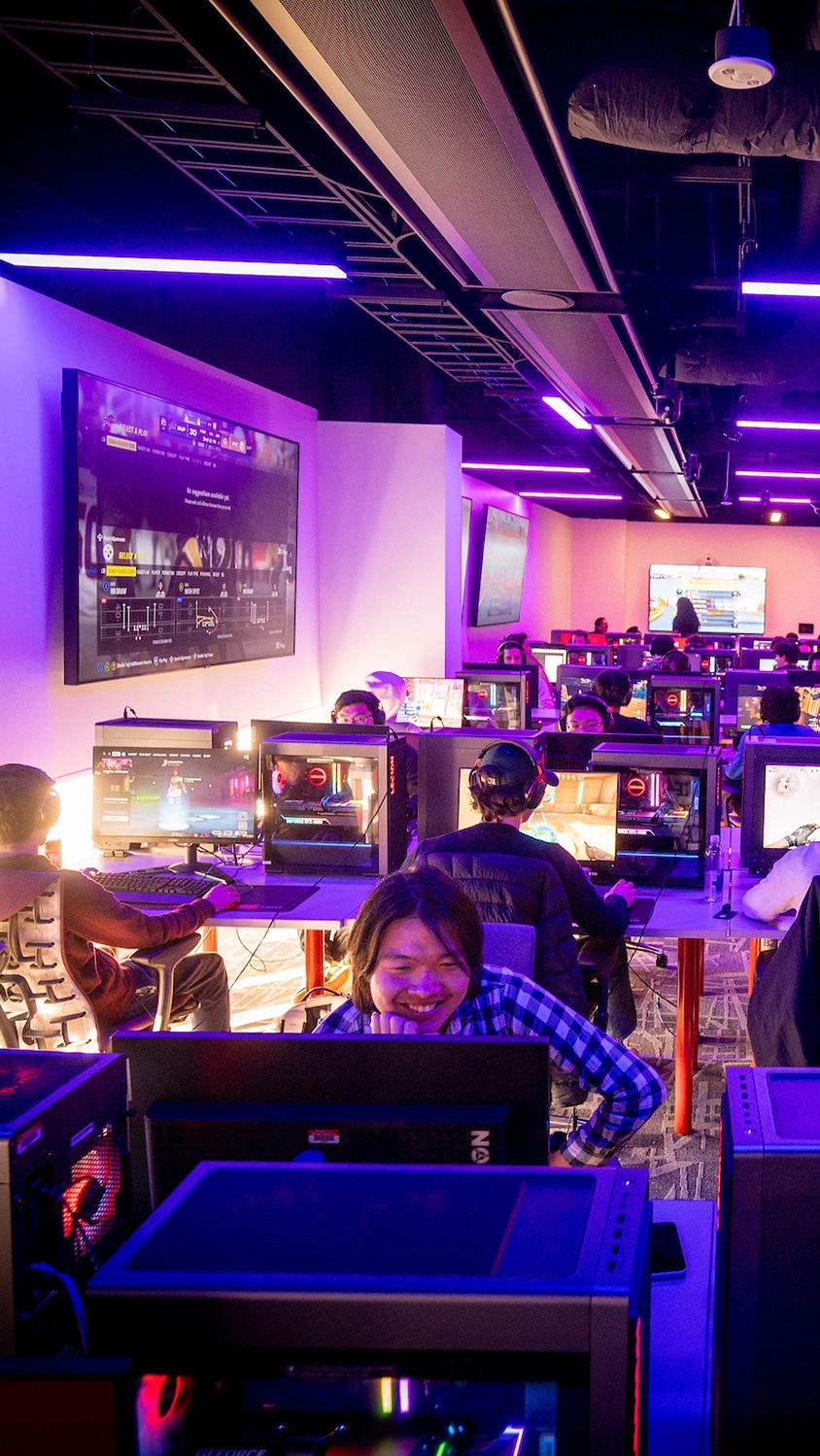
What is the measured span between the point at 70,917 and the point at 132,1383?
2830 millimetres

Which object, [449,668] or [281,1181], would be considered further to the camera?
[449,668]

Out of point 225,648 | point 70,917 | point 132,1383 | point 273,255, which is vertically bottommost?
point 70,917

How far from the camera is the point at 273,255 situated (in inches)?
167

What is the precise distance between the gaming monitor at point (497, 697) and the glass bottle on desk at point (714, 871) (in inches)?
143

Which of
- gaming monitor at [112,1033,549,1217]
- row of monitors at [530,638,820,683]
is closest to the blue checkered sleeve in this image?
gaming monitor at [112,1033,549,1217]

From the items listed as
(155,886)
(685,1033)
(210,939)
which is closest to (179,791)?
(155,886)

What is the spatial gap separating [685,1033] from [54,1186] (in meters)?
3.47

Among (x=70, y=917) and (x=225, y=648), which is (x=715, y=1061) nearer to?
(x=70, y=917)

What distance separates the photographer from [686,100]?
12.2 feet

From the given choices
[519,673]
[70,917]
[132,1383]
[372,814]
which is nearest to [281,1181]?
[132,1383]

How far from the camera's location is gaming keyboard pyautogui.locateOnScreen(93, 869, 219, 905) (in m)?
4.38

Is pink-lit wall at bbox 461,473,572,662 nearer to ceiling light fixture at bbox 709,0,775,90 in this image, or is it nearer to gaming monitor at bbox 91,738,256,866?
gaming monitor at bbox 91,738,256,866

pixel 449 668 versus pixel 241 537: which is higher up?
pixel 241 537

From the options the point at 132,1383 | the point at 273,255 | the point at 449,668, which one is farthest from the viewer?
the point at 449,668
